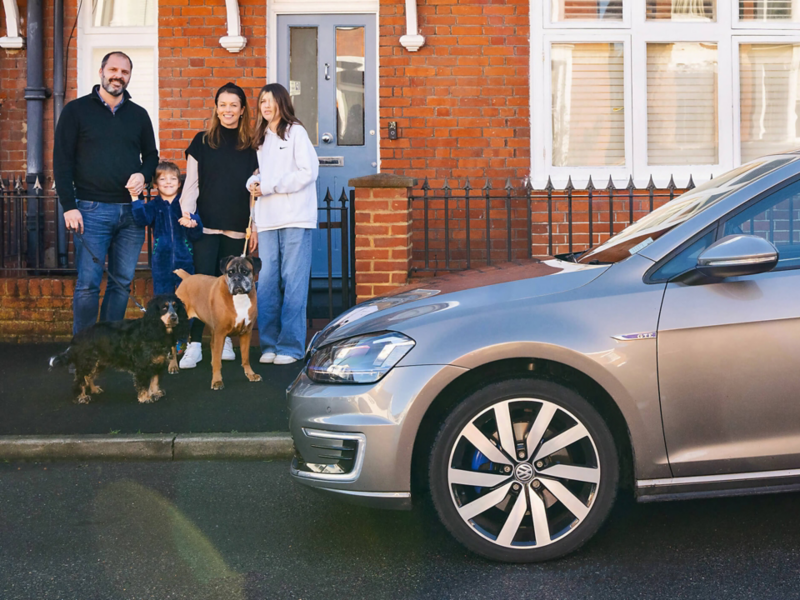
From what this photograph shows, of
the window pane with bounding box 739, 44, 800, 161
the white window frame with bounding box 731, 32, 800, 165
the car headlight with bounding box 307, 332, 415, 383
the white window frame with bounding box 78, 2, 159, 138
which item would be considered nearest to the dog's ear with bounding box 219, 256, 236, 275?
the car headlight with bounding box 307, 332, 415, 383

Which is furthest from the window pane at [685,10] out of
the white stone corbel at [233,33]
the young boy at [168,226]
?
the young boy at [168,226]

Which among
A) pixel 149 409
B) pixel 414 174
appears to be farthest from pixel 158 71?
pixel 149 409

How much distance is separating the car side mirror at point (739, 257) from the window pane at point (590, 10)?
617 centimetres

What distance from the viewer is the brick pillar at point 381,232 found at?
7.44m

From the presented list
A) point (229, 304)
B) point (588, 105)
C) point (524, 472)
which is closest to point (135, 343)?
point (229, 304)

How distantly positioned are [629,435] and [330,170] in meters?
6.32

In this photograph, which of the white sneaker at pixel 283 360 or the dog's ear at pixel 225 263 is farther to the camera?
the white sneaker at pixel 283 360

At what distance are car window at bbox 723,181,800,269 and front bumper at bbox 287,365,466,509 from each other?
4.25 ft

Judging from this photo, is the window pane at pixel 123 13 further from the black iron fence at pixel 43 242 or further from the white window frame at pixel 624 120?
the white window frame at pixel 624 120

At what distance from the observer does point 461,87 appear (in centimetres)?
879

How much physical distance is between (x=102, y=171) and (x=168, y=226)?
2.09 ft

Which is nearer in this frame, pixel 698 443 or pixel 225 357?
pixel 698 443

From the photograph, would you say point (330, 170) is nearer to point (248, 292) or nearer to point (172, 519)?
point (248, 292)

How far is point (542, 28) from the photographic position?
348 inches
